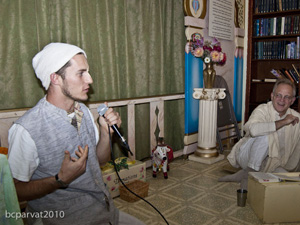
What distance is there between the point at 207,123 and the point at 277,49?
182cm

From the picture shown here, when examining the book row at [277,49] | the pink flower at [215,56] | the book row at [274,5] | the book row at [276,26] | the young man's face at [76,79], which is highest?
the book row at [274,5]

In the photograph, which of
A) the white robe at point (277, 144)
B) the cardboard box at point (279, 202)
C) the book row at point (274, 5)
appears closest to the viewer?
the cardboard box at point (279, 202)

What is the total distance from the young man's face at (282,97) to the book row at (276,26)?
2.06 metres

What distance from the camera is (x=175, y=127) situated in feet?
11.6

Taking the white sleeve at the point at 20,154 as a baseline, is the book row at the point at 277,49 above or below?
above

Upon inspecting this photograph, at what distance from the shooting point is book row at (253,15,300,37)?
4.07 m

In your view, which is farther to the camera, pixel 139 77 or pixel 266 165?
pixel 139 77

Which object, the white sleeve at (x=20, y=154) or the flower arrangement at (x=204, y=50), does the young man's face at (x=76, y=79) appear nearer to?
the white sleeve at (x=20, y=154)

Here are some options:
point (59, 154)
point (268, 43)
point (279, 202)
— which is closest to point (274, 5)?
point (268, 43)

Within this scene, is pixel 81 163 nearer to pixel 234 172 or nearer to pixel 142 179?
pixel 142 179

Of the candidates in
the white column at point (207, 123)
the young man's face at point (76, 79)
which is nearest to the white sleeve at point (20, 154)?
the young man's face at point (76, 79)

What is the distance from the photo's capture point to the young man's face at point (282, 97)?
8.10 ft

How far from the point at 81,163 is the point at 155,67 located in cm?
227

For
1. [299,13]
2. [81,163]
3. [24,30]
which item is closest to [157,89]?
[24,30]
